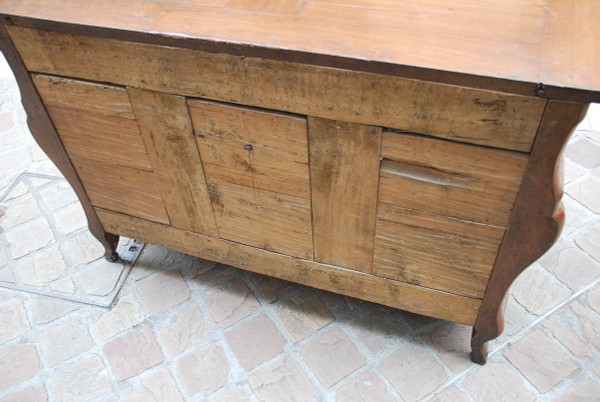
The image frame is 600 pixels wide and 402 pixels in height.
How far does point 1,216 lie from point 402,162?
5.83 feet

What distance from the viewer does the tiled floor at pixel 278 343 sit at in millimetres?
1663

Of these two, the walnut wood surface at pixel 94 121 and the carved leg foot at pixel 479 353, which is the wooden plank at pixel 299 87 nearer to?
the walnut wood surface at pixel 94 121

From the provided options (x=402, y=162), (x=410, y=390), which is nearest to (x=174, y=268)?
(x=410, y=390)

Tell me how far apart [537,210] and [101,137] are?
1177mm

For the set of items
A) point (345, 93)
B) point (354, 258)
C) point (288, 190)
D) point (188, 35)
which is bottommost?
point (354, 258)

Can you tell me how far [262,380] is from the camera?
1688mm

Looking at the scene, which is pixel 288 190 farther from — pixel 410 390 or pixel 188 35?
pixel 410 390

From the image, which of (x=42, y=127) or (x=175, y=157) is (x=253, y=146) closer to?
(x=175, y=157)

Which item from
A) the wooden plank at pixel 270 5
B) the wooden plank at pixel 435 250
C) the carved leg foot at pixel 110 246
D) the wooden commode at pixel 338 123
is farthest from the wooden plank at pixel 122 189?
the wooden plank at pixel 435 250

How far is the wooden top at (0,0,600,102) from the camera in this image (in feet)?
3.45

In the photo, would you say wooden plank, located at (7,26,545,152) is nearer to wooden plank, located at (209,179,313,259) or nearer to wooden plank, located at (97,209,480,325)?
wooden plank, located at (209,179,313,259)

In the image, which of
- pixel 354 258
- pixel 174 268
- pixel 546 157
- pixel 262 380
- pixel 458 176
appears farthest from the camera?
pixel 174 268

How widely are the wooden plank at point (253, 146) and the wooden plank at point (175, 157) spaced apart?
4 cm

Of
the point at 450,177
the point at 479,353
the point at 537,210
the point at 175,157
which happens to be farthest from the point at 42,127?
the point at 479,353
